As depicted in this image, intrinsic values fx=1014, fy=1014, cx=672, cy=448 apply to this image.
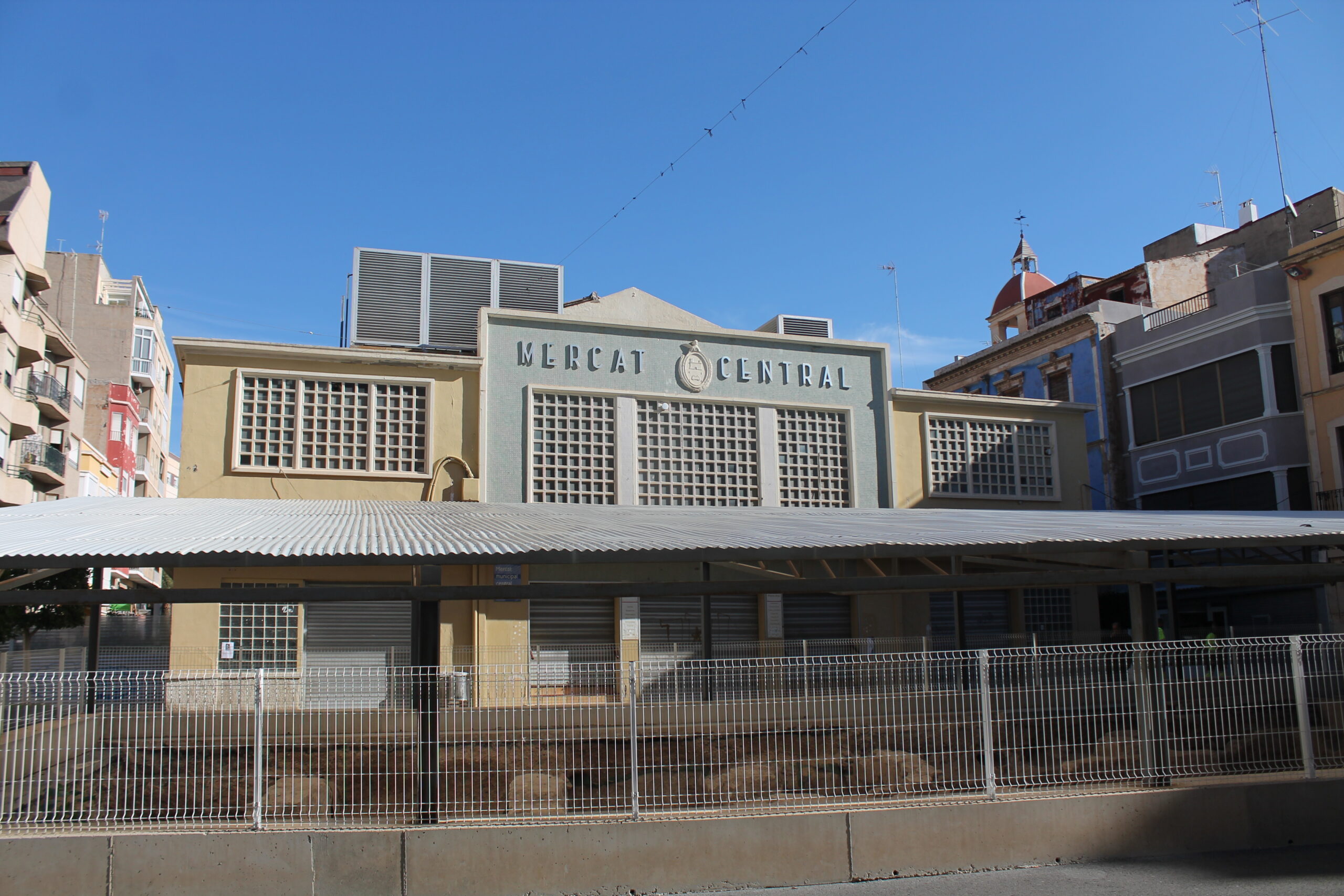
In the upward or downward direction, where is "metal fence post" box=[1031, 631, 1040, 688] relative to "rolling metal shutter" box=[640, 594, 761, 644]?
downward

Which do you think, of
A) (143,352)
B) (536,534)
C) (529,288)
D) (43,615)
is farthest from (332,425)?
(143,352)

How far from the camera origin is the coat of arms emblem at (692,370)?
67.9 feet

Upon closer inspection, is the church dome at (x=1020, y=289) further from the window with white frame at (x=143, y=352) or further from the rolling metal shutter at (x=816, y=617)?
the window with white frame at (x=143, y=352)

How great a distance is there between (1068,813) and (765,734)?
2.68 m

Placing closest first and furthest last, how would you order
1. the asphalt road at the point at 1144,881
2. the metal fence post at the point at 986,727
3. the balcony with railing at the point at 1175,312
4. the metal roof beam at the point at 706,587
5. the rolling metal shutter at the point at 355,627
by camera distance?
the asphalt road at the point at 1144,881 < the metal fence post at the point at 986,727 < the metal roof beam at the point at 706,587 < the rolling metal shutter at the point at 355,627 < the balcony with railing at the point at 1175,312

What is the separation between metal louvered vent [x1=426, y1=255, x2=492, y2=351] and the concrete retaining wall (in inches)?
554

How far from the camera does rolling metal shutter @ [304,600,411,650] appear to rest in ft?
57.8

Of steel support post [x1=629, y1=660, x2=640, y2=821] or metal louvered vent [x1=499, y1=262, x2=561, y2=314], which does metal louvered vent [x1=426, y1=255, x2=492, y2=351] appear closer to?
metal louvered vent [x1=499, y1=262, x2=561, y2=314]

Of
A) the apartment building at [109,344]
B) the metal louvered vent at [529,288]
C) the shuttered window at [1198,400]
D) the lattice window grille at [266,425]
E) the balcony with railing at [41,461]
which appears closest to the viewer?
the lattice window grille at [266,425]

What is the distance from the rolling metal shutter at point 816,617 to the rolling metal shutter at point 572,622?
367cm

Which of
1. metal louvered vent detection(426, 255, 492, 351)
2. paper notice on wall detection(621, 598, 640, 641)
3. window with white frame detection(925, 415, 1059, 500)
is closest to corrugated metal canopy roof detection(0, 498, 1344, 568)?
paper notice on wall detection(621, 598, 640, 641)

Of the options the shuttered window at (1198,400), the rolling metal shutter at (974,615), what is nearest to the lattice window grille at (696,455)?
the rolling metal shutter at (974,615)

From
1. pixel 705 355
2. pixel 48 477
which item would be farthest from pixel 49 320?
pixel 705 355

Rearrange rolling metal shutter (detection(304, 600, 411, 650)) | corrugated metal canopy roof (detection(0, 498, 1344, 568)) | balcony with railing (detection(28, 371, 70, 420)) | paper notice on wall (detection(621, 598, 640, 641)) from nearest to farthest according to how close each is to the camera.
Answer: corrugated metal canopy roof (detection(0, 498, 1344, 568)), rolling metal shutter (detection(304, 600, 411, 650)), paper notice on wall (detection(621, 598, 640, 641)), balcony with railing (detection(28, 371, 70, 420))
